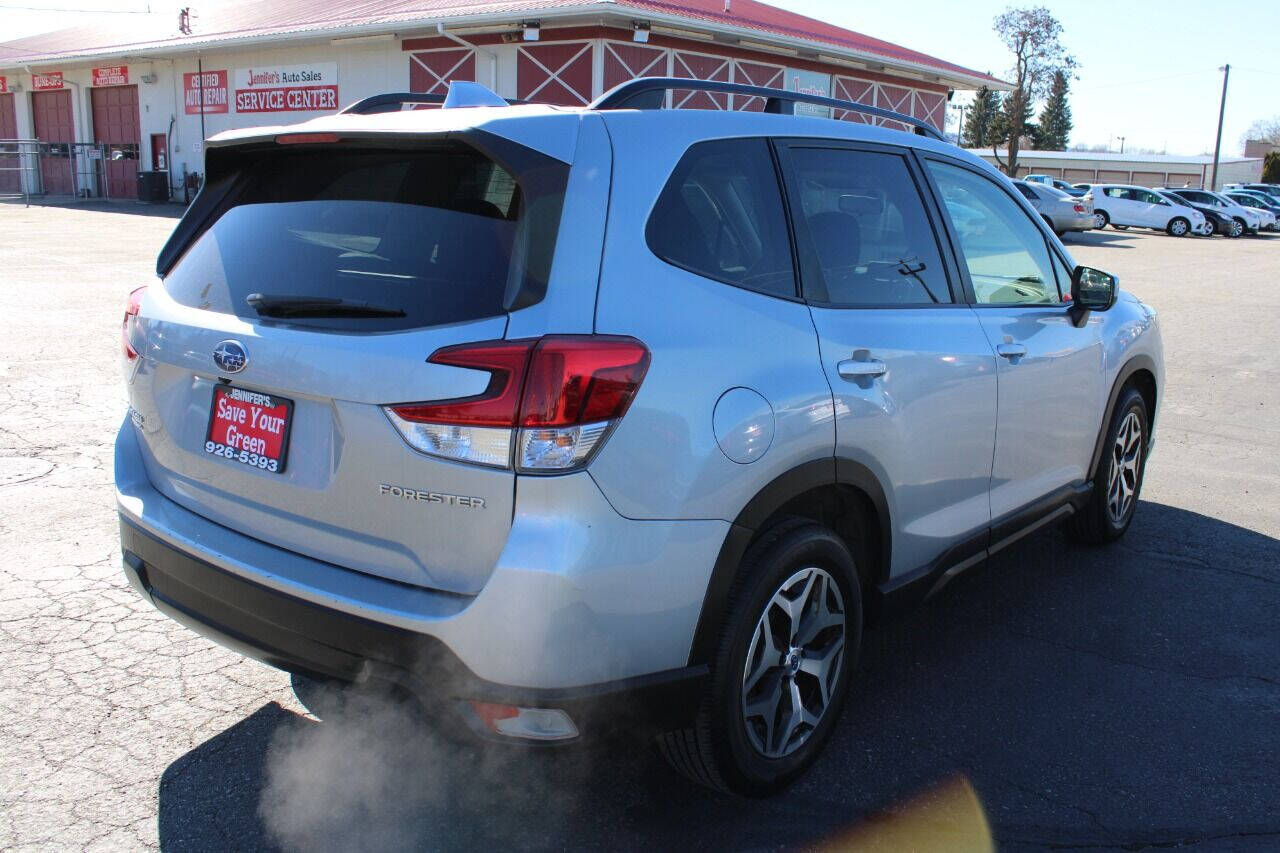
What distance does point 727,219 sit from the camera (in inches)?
118

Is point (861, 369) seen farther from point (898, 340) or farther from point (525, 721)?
point (525, 721)

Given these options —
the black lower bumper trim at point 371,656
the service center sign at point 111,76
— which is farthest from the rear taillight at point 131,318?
Result: the service center sign at point 111,76

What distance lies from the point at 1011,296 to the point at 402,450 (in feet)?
8.75

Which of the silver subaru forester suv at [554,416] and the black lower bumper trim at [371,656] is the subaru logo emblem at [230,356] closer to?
the silver subaru forester suv at [554,416]

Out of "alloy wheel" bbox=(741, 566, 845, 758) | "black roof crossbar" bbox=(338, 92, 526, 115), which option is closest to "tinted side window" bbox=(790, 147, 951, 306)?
"alloy wheel" bbox=(741, 566, 845, 758)

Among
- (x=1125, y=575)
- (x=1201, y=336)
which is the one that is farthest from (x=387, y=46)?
(x=1125, y=575)

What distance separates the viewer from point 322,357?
8.55ft

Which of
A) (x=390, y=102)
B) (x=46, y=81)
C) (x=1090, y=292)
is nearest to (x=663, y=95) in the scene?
(x=390, y=102)

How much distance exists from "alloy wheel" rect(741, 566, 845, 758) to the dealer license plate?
132cm

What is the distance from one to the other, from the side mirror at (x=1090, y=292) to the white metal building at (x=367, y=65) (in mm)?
13495

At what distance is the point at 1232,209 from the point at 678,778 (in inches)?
1683

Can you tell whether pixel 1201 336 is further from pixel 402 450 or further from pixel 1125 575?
pixel 402 450

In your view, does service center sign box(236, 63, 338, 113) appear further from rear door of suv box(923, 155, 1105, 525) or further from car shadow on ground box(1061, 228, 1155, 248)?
rear door of suv box(923, 155, 1105, 525)

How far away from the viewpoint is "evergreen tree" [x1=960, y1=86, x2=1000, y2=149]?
94.0m
